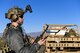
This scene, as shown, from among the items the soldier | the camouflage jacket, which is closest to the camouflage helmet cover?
the soldier

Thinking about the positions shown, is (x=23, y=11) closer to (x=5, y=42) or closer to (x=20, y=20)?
(x=20, y=20)

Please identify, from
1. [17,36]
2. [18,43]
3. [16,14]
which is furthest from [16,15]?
[18,43]

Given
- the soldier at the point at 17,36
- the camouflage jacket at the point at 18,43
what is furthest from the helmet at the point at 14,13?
the camouflage jacket at the point at 18,43

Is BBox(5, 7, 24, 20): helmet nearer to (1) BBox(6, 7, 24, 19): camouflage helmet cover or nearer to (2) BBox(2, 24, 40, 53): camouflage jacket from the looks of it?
(1) BBox(6, 7, 24, 19): camouflage helmet cover

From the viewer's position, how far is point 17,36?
4418mm

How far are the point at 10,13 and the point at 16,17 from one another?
18 cm

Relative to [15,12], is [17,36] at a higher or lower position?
lower

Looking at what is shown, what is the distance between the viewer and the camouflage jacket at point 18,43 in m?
4.31

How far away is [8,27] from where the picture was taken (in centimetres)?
476

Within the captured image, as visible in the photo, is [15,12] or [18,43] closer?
[18,43]

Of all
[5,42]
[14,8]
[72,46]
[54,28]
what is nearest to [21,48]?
[5,42]

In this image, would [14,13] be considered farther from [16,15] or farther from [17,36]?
[17,36]

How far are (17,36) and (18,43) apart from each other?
12 centimetres

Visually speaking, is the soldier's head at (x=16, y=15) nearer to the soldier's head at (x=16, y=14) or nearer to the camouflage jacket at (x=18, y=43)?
the soldier's head at (x=16, y=14)
